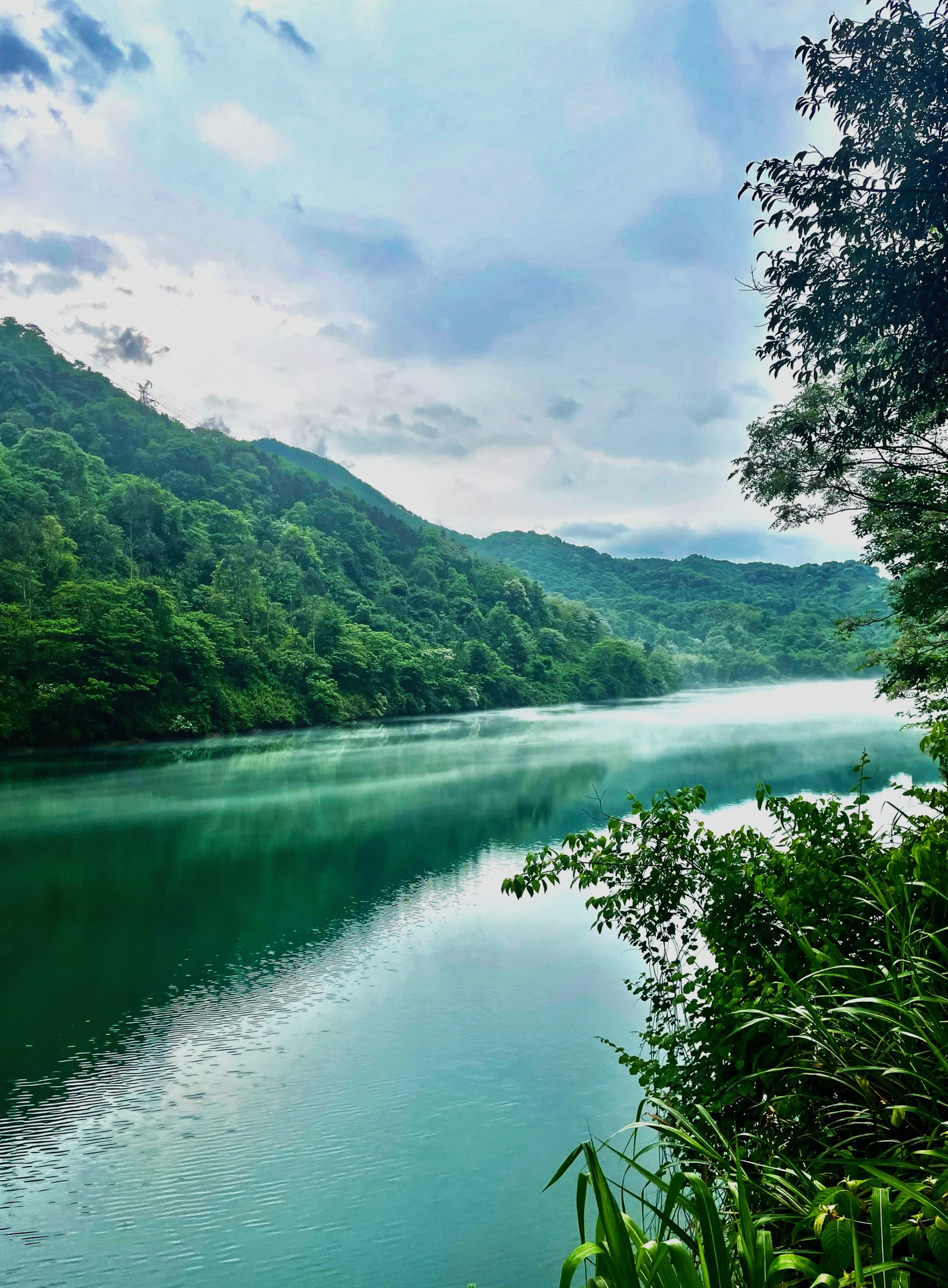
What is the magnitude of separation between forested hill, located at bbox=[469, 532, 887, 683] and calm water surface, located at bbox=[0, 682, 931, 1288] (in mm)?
60028

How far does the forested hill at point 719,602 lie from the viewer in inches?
3108

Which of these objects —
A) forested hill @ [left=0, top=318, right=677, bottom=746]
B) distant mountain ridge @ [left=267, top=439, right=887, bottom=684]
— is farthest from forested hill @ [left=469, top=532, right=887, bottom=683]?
forested hill @ [left=0, top=318, right=677, bottom=746]

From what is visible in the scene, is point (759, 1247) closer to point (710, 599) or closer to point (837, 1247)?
point (837, 1247)

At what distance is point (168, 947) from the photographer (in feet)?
27.6

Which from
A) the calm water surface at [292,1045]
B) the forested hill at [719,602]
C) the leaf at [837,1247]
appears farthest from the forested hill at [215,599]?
the leaf at [837,1247]

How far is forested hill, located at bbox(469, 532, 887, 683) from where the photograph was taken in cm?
7894

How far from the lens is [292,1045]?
6273 millimetres

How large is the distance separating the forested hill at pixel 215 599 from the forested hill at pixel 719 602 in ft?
50.3

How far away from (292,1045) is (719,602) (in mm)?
91582

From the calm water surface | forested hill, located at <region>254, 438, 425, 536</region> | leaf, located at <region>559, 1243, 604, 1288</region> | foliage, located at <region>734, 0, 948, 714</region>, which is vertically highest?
forested hill, located at <region>254, 438, 425, 536</region>

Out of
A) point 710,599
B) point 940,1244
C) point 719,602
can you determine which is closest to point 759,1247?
point 940,1244

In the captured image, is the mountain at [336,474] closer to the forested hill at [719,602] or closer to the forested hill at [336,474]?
the forested hill at [336,474]

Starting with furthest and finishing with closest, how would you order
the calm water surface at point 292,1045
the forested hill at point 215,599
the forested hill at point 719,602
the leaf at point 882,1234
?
the forested hill at point 719,602, the forested hill at point 215,599, the calm water surface at point 292,1045, the leaf at point 882,1234

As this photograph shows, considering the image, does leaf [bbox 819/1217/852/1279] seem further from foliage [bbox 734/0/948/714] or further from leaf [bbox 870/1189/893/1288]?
foliage [bbox 734/0/948/714]
